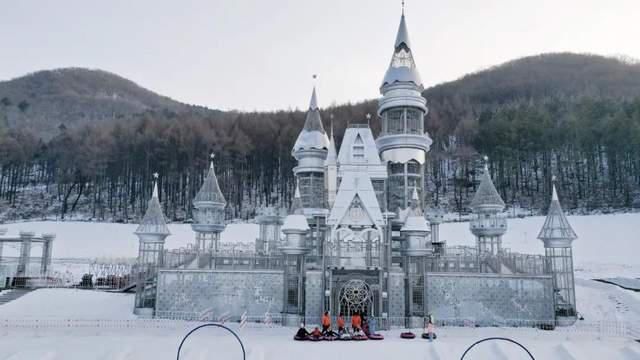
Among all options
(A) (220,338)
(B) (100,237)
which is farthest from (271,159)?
(A) (220,338)

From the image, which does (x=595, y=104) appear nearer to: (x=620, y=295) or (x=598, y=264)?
(x=598, y=264)

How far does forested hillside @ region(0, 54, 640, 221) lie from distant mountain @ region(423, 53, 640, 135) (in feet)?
21.4

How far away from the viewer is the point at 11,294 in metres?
31.3

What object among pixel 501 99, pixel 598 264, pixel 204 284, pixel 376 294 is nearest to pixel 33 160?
pixel 204 284

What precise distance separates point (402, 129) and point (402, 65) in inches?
177

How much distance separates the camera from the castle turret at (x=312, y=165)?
36.3 metres

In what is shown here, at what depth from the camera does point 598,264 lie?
4172 cm

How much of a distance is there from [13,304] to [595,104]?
2535 inches

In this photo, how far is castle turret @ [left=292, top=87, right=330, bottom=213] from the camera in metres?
36.3

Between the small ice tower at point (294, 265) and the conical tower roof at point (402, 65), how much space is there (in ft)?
41.0

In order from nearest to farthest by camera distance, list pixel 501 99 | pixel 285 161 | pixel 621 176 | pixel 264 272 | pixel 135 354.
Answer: pixel 135 354
pixel 264 272
pixel 621 176
pixel 285 161
pixel 501 99

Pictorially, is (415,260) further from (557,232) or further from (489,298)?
(557,232)

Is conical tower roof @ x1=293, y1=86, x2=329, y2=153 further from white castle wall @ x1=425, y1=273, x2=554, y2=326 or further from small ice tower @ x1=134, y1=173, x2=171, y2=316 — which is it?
white castle wall @ x1=425, y1=273, x2=554, y2=326

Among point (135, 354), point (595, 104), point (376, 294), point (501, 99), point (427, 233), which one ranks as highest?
point (501, 99)
